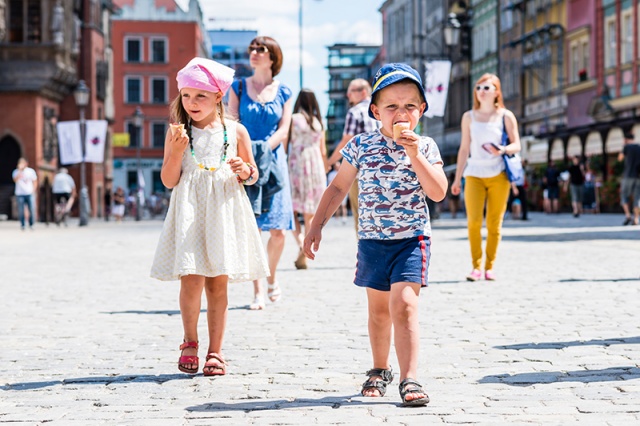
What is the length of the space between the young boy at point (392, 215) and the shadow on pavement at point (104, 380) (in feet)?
3.67

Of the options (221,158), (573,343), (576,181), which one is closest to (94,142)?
(576,181)

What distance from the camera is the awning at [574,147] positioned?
46.1m

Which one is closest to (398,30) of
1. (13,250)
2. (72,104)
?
(72,104)

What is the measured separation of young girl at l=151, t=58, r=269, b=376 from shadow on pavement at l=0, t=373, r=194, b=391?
99mm

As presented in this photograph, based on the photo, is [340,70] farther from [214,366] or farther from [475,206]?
[214,366]

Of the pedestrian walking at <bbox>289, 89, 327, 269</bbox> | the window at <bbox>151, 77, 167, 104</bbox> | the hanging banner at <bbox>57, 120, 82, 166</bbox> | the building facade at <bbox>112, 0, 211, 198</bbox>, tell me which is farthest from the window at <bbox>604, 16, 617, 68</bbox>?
the window at <bbox>151, 77, 167, 104</bbox>

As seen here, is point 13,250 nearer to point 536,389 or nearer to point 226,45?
point 536,389

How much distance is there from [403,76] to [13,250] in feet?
54.8

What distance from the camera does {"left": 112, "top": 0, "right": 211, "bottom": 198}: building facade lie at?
311ft

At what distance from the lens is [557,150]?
161 feet

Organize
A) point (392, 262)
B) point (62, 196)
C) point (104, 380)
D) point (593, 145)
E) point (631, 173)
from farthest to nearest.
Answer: point (593, 145)
point (62, 196)
point (631, 173)
point (104, 380)
point (392, 262)

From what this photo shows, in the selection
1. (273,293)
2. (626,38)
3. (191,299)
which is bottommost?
(273,293)

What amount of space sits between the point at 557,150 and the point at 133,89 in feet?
171

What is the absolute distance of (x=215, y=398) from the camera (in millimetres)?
5559
